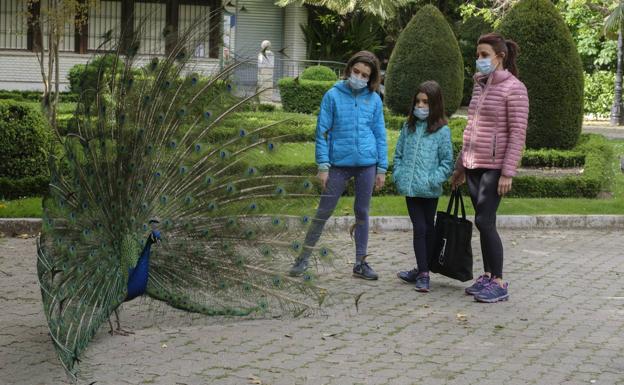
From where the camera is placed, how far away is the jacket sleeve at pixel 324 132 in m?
9.59

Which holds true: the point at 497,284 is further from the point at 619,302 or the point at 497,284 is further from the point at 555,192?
the point at 555,192

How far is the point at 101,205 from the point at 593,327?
3794 millimetres

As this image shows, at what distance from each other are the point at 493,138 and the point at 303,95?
62.1ft

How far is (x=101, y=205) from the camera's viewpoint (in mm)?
7430

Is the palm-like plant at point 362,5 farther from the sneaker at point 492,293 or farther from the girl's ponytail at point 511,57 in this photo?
the sneaker at point 492,293

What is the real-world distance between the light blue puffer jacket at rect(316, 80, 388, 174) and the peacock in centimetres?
112

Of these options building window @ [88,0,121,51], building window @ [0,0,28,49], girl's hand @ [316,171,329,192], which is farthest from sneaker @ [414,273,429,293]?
building window @ [88,0,121,51]

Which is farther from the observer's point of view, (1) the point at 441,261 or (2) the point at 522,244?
(2) the point at 522,244

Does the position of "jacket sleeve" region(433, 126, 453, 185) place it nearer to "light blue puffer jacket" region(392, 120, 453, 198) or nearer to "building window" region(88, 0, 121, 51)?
"light blue puffer jacket" region(392, 120, 453, 198)

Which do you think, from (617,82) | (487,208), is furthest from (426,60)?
(487,208)

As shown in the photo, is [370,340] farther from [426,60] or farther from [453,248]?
[426,60]

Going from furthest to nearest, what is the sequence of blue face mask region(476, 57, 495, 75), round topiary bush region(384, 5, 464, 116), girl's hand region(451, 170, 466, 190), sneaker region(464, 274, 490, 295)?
round topiary bush region(384, 5, 464, 116) → girl's hand region(451, 170, 466, 190) → sneaker region(464, 274, 490, 295) → blue face mask region(476, 57, 495, 75)

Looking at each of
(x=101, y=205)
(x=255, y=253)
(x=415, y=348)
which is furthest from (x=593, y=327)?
(x=101, y=205)

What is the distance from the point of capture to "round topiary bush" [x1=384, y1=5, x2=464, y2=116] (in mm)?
24016
